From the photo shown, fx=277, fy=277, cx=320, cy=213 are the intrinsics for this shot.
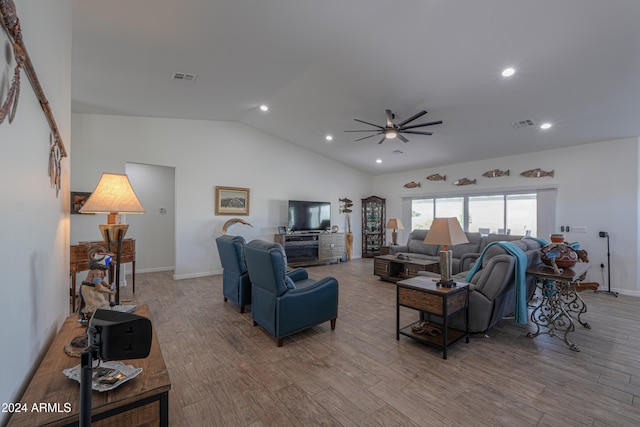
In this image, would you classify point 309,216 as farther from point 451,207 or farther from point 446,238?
point 446,238

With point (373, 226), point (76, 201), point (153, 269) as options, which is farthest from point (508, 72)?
point (153, 269)

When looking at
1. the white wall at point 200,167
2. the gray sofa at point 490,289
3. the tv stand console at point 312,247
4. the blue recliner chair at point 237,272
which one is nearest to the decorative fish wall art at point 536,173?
the gray sofa at point 490,289

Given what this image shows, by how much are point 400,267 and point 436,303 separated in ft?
10.1

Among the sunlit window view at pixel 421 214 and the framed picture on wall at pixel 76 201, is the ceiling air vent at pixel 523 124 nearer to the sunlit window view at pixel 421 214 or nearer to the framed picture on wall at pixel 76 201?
the sunlit window view at pixel 421 214

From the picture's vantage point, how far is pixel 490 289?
2.94 m

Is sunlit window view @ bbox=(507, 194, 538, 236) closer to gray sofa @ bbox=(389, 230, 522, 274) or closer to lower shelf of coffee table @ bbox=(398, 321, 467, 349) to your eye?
gray sofa @ bbox=(389, 230, 522, 274)

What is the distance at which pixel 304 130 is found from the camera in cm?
639

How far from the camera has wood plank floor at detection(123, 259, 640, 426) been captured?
191cm

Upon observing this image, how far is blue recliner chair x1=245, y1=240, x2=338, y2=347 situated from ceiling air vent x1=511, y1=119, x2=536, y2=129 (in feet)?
13.9

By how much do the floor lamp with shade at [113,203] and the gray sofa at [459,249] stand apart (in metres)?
5.20

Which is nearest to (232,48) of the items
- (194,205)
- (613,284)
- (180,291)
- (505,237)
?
(194,205)

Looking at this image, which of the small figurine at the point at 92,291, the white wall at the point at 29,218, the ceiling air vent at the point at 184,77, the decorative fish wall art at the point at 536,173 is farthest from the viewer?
the decorative fish wall art at the point at 536,173

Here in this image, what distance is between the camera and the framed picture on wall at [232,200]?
6311 mm

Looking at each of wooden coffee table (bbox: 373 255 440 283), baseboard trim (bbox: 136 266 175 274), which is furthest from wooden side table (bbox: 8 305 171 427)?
baseboard trim (bbox: 136 266 175 274)
